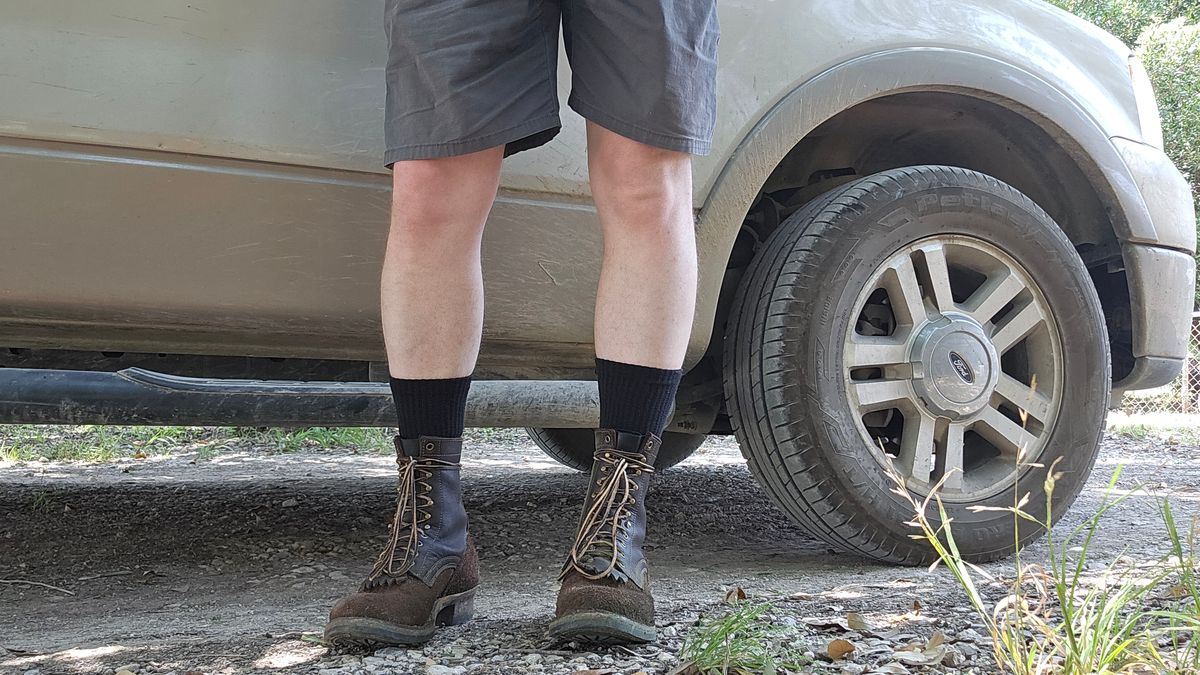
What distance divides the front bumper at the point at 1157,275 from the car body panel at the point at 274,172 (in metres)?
0.65

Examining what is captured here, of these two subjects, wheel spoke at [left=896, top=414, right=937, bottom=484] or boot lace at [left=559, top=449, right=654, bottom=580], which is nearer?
boot lace at [left=559, top=449, right=654, bottom=580]

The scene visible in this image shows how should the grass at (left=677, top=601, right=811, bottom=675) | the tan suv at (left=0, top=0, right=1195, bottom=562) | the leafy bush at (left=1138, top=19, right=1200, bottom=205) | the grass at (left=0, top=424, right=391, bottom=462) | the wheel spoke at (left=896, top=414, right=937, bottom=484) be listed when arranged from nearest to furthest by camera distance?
the grass at (left=677, top=601, right=811, bottom=675), the tan suv at (left=0, top=0, right=1195, bottom=562), the wheel spoke at (left=896, top=414, right=937, bottom=484), the grass at (left=0, top=424, right=391, bottom=462), the leafy bush at (left=1138, top=19, right=1200, bottom=205)

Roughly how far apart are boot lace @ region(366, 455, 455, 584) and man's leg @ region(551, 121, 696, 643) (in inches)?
8.9

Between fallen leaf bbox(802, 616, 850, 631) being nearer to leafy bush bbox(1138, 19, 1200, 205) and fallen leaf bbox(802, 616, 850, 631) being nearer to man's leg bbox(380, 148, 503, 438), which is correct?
man's leg bbox(380, 148, 503, 438)

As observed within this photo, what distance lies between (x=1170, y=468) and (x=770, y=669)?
387 cm

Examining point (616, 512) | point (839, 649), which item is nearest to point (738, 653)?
point (839, 649)

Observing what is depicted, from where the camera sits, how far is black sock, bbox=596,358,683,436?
145 centimetres

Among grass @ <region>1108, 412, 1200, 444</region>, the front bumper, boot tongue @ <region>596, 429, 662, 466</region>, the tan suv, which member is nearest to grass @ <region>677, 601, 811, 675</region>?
boot tongue @ <region>596, 429, 662, 466</region>

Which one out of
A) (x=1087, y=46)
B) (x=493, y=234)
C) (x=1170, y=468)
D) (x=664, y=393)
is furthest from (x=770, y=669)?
(x=1170, y=468)

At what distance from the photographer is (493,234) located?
1.74 meters

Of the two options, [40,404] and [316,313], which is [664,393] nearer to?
[316,313]

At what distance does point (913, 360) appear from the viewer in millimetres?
1978

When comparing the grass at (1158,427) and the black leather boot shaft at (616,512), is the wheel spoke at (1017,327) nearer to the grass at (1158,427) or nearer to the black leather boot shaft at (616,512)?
the black leather boot shaft at (616,512)

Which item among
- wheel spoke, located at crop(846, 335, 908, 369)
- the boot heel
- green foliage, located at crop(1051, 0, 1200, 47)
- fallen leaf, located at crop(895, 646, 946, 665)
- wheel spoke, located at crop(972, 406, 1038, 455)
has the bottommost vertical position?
the boot heel
